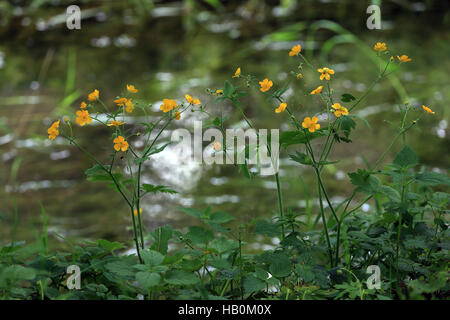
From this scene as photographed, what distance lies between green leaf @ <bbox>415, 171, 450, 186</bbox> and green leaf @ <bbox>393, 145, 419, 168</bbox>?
32mm

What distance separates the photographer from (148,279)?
3.32ft

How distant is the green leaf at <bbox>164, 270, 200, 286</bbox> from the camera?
106 cm

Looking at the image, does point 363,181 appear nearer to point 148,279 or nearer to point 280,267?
point 280,267

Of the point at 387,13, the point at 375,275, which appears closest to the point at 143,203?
the point at 375,275

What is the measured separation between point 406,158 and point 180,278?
0.53 m

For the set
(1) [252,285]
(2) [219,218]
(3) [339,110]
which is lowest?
(1) [252,285]

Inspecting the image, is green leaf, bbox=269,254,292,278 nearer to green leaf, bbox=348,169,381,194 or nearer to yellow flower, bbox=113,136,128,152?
green leaf, bbox=348,169,381,194

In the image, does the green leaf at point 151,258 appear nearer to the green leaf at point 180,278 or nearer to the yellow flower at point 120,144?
the green leaf at point 180,278

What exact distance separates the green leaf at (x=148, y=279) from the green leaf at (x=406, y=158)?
555mm

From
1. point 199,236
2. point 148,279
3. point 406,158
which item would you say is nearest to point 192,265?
point 199,236

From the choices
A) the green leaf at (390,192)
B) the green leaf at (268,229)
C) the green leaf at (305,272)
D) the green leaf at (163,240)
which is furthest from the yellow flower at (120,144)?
the green leaf at (390,192)

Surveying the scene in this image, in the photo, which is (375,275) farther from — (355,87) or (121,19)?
(121,19)

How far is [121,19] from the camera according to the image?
12.1 feet

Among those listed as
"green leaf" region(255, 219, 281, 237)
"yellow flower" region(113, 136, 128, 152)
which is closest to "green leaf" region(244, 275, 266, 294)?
"green leaf" region(255, 219, 281, 237)
